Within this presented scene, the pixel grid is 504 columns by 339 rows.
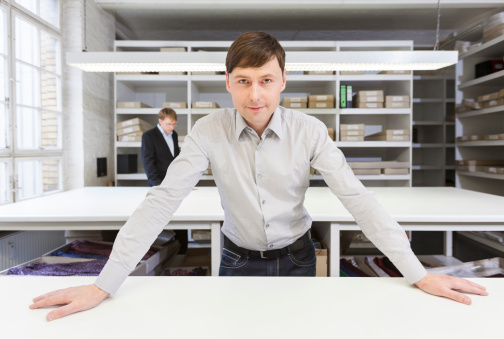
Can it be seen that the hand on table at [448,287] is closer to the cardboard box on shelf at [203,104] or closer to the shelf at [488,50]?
the cardboard box on shelf at [203,104]

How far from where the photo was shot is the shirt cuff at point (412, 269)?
0.99 m

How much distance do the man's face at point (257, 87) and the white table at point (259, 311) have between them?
510 millimetres

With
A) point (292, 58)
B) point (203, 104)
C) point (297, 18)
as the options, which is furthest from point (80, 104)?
point (297, 18)

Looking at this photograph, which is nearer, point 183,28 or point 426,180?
point 183,28

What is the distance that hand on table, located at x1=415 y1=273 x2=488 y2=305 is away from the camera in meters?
0.93

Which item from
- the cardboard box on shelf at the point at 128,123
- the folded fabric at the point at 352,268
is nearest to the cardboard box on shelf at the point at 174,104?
the cardboard box on shelf at the point at 128,123

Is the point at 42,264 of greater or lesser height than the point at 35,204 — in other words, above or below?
below

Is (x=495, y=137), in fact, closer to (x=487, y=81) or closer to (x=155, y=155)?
(x=487, y=81)

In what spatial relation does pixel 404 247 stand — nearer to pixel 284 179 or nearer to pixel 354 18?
pixel 284 179

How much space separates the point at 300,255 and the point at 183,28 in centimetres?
441

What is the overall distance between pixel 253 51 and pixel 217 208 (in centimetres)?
117

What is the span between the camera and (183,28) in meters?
4.98

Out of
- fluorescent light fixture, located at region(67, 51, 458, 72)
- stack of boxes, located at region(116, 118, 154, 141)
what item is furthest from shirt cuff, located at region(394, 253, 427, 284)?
stack of boxes, located at region(116, 118, 154, 141)

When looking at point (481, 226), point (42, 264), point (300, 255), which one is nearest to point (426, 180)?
point (481, 226)
